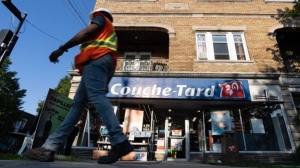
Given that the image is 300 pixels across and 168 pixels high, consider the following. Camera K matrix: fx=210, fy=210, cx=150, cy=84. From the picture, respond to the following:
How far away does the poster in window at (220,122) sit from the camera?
9621 millimetres

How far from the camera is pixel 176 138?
A: 10664 millimetres

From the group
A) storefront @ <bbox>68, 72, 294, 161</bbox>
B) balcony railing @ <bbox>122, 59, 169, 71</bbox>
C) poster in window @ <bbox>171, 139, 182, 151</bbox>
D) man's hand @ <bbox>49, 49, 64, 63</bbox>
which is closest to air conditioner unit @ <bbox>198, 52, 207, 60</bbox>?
storefront @ <bbox>68, 72, 294, 161</bbox>

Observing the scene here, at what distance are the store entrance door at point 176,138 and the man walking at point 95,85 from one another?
843 centimetres

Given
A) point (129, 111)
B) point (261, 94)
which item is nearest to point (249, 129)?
point (261, 94)

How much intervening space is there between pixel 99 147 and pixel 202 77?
5800 millimetres

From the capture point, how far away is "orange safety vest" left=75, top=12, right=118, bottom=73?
7.44 feet

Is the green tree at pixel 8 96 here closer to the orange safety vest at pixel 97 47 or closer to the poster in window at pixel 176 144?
the poster in window at pixel 176 144

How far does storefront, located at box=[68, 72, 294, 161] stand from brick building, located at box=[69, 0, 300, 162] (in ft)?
0.14

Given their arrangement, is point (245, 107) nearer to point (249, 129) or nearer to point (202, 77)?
point (249, 129)

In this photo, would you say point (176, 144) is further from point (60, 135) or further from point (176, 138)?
point (60, 135)

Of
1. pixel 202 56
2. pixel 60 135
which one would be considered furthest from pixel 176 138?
pixel 60 135

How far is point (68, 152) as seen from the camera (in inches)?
279

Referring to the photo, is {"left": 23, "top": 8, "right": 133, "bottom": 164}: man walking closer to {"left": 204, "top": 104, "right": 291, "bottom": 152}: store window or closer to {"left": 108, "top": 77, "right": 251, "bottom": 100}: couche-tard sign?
{"left": 108, "top": 77, "right": 251, "bottom": 100}: couche-tard sign

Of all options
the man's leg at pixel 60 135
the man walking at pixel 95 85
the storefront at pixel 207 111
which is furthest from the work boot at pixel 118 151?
the storefront at pixel 207 111
